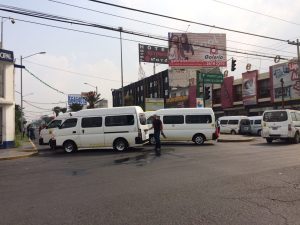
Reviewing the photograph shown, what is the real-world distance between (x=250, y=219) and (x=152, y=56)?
6743 centimetres

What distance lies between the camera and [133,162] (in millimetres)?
15734

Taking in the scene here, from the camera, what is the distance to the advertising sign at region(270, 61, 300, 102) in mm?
46906

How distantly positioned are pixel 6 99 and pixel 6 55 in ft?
8.84

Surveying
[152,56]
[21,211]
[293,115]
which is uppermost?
[152,56]

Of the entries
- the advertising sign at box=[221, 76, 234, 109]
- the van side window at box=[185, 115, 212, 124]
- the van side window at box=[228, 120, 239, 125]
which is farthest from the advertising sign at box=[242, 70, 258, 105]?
the van side window at box=[185, 115, 212, 124]

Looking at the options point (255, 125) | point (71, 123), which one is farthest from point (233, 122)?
point (71, 123)

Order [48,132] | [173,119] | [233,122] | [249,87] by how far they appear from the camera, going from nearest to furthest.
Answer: [173,119], [48,132], [233,122], [249,87]

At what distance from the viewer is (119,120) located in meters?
21.6

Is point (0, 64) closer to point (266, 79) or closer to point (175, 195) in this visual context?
point (175, 195)

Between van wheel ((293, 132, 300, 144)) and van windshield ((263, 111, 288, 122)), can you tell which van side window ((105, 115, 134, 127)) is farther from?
van wheel ((293, 132, 300, 144))

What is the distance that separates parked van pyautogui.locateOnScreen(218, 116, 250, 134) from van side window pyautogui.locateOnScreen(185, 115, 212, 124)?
53.4ft

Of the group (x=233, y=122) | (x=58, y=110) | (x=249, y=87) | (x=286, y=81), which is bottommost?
(x=233, y=122)

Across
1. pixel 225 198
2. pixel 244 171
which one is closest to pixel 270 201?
pixel 225 198

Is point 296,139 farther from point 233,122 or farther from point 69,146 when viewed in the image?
point 233,122
